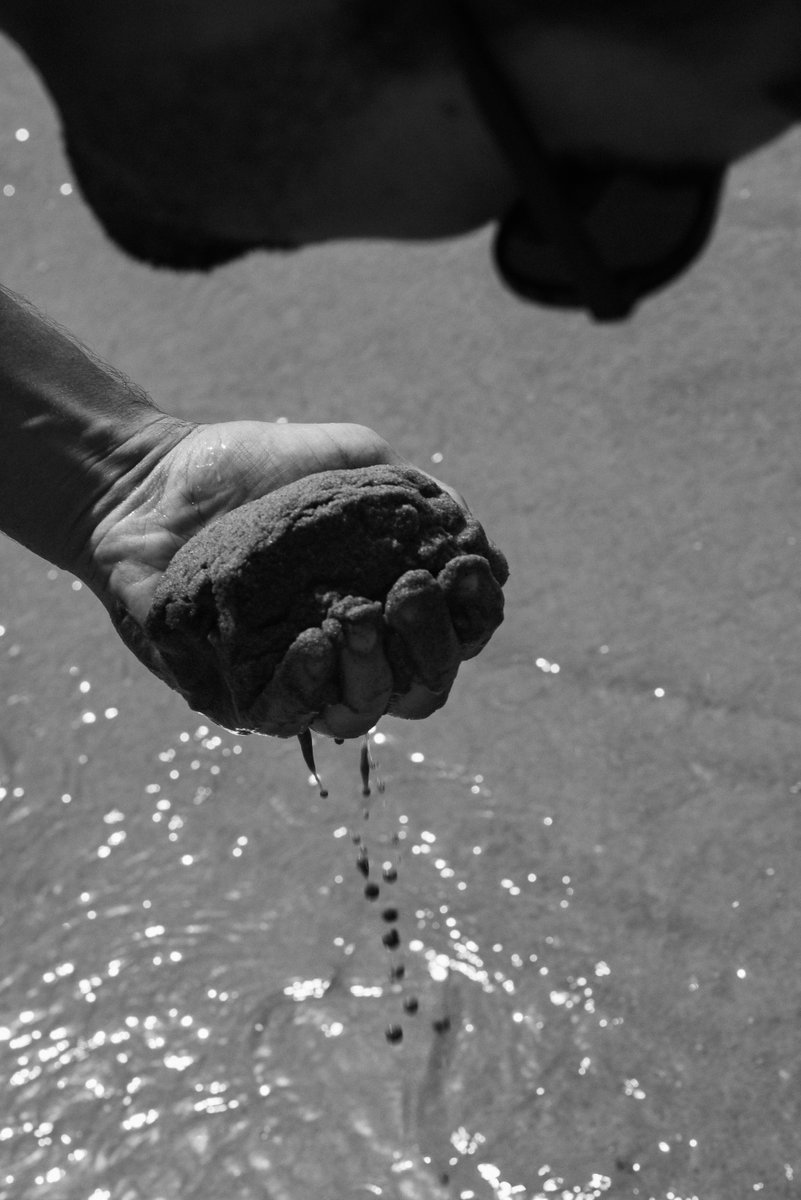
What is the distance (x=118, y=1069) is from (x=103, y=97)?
Answer: 2653 millimetres

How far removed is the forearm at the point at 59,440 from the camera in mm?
1746

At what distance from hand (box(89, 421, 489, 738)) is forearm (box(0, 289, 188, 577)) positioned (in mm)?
36

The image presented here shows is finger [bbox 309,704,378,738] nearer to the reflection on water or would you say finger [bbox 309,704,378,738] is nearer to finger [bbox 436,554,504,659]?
finger [bbox 436,554,504,659]

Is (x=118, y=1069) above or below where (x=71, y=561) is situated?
below

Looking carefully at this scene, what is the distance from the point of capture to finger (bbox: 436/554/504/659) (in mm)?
1510

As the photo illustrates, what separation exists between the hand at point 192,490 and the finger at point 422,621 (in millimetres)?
171

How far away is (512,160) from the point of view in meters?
3.24

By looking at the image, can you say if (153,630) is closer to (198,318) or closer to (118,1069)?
(118,1069)

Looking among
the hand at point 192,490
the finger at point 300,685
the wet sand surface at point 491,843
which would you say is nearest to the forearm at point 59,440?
the hand at point 192,490

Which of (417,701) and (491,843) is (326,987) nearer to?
(491,843)

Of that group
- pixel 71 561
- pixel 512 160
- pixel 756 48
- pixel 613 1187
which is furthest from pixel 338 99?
pixel 613 1187

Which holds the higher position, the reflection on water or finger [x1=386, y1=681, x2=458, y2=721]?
finger [x1=386, y1=681, x2=458, y2=721]

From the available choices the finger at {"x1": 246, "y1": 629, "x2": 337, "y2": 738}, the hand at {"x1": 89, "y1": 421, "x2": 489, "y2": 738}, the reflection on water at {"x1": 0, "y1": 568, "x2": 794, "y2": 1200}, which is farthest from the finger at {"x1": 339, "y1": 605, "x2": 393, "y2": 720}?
the reflection on water at {"x1": 0, "y1": 568, "x2": 794, "y2": 1200}

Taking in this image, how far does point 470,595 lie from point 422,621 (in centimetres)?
8
